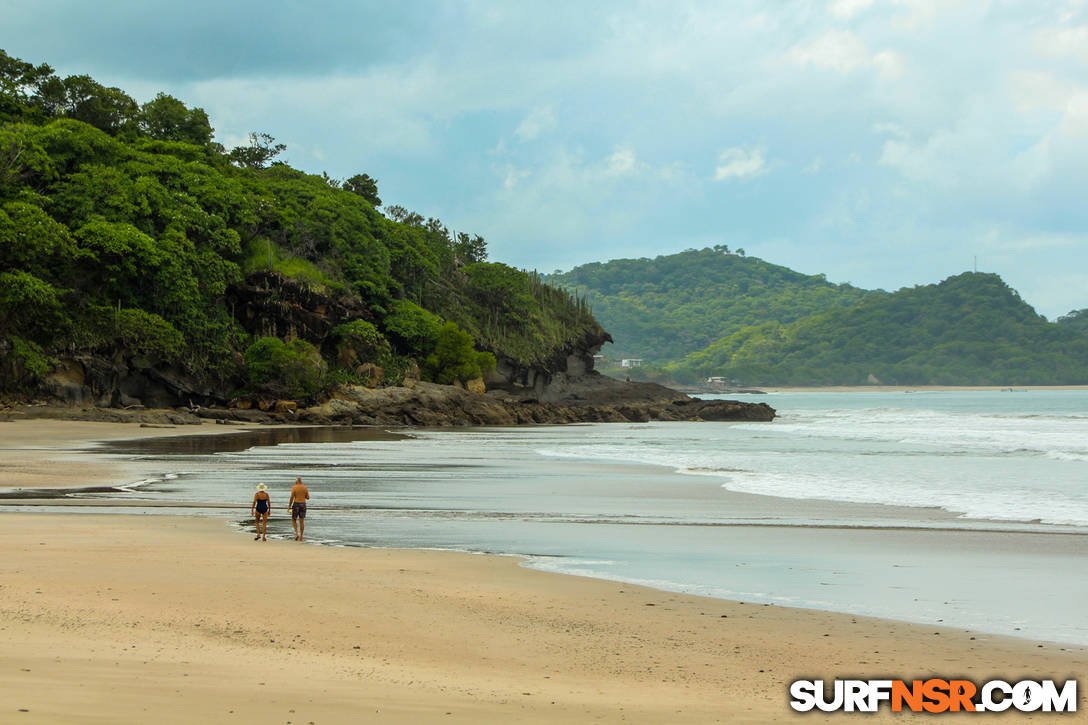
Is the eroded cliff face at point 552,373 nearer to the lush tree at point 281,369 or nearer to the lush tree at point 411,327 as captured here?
the lush tree at point 411,327

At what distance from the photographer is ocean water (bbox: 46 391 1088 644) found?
10.3m

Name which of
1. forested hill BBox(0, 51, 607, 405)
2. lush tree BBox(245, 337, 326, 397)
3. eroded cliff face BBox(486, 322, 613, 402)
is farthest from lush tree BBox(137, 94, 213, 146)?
eroded cliff face BBox(486, 322, 613, 402)

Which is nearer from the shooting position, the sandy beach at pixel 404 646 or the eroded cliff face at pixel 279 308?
the sandy beach at pixel 404 646

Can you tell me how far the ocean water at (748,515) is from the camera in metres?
10.3

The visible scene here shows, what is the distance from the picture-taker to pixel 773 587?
33.9ft

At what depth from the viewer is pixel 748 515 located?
1695 centimetres

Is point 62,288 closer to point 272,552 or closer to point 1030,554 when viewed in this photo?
point 272,552

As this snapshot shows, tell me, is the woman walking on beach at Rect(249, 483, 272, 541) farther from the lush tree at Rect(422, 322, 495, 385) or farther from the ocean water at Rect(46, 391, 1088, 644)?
the lush tree at Rect(422, 322, 495, 385)

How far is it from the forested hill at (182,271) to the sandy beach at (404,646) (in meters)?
44.6

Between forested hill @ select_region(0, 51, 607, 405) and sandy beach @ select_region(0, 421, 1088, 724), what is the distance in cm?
4458

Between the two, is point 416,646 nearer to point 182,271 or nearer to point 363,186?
point 182,271

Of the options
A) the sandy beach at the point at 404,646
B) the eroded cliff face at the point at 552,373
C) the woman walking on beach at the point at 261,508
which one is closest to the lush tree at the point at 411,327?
the eroded cliff face at the point at 552,373

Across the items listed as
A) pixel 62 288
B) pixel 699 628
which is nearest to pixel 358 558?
pixel 699 628

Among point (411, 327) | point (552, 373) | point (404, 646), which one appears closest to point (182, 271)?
point (411, 327)
